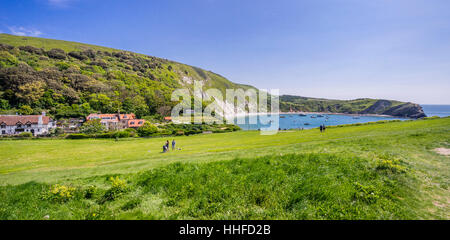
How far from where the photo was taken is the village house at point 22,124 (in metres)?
54.8

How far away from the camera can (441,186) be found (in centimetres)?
659

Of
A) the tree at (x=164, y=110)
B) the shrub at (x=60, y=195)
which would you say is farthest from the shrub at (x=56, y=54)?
the shrub at (x=60, y=195)

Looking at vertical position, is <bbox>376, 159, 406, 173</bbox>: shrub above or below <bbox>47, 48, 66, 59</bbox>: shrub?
below

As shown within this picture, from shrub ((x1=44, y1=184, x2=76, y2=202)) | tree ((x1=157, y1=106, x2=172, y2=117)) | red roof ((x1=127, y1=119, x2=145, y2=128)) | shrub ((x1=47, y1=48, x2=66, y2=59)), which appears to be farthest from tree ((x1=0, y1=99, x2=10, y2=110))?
shrub ((x1=44, y1=184, x2=76, y2=202))

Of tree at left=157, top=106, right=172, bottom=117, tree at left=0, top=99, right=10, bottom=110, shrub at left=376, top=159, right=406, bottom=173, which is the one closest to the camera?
shrub at left=376, top=159, right=406, bottom=173

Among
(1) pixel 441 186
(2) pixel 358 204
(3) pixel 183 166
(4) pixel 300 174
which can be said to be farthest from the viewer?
(3) pixel 183 166

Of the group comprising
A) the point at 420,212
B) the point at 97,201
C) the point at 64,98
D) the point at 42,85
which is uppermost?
the point at 42,85

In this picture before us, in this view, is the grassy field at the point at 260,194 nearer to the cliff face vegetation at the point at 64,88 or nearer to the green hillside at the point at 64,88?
the cliff face vegetation at the point at 64,88

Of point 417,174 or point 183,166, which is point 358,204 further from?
point 183,166

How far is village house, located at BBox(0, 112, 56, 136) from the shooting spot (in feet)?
180

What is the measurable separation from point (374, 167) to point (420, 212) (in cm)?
325

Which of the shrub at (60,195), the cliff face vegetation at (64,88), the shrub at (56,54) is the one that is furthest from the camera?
the shrub at (56,54)

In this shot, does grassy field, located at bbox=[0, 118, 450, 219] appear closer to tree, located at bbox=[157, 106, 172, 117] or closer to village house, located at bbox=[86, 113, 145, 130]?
village house, located at bbox=[86, 113, 145, 130]
